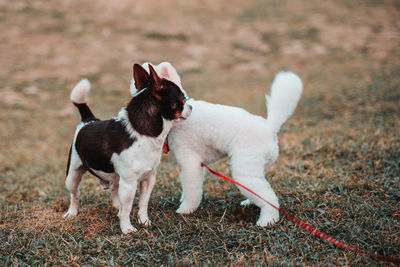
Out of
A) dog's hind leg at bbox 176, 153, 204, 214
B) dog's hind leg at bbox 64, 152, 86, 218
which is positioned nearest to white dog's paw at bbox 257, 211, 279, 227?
dog's hind leg at bbox 176, 153, 204, 214

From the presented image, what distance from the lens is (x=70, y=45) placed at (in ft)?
53.8

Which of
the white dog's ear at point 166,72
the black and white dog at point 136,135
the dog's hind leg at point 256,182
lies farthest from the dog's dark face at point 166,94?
the dog's hind leg at point 256,182

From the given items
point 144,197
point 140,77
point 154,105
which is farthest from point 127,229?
point 140,77

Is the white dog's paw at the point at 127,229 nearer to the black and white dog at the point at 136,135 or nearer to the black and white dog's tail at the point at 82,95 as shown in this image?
the black and white dog at the point at 136,135

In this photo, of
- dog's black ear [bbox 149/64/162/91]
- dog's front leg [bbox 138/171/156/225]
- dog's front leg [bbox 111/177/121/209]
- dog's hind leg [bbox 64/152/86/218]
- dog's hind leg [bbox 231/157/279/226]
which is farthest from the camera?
dog's front leg [bbox 111/177/121/209]

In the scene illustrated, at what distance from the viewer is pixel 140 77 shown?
336 centimetres

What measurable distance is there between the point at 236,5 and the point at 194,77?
11.3m

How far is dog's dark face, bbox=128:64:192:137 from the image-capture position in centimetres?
329

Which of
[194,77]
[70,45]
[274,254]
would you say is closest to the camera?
[274,254]

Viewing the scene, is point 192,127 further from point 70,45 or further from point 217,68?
point 70,45

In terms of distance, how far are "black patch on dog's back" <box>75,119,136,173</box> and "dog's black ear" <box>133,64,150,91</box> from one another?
40 cm

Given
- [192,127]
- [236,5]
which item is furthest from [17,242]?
[236,5]

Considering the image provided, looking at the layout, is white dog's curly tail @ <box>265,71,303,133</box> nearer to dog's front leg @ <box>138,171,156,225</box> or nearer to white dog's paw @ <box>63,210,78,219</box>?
dog's front leg @ <box>138,171,156,225</box>

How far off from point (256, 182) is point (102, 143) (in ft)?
5.01
